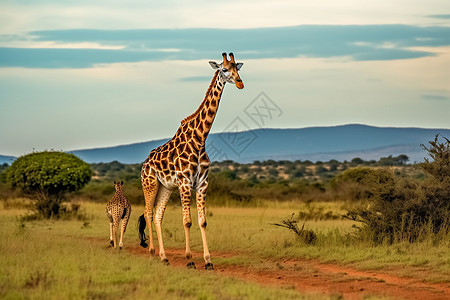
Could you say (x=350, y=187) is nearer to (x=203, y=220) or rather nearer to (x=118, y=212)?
(x=118, y=212)

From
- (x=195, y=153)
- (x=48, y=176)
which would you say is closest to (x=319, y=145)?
(x=48, y=176)

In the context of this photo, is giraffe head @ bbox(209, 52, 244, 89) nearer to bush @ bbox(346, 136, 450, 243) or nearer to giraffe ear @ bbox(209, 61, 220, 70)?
giraffe ear @ bbox(209, 61, 220, 70)

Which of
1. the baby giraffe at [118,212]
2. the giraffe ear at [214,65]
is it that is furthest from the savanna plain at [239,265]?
the giraffe ear at [214,65]

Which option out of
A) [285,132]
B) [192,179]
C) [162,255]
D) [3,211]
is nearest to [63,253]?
[162,255]

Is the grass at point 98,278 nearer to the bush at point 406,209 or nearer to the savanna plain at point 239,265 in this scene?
the savanna plain at point 239,265

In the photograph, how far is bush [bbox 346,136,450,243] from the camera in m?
15.2

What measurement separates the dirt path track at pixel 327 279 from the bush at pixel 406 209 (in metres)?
2.27

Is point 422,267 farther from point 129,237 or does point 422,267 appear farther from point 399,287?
point 129,237

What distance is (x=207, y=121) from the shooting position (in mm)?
13273

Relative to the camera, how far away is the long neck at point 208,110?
13211 millimetres

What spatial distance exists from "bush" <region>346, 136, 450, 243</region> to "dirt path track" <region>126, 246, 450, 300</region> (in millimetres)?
2275

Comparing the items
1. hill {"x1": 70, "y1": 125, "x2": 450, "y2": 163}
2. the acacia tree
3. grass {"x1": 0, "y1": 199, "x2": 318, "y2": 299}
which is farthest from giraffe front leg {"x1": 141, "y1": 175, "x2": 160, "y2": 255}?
hill {"x1": 70, "y1": 125, "x2": 450, "y2": 163}

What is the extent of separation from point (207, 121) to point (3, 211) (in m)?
16.6

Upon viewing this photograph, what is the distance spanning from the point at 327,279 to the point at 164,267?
2.65 meters
